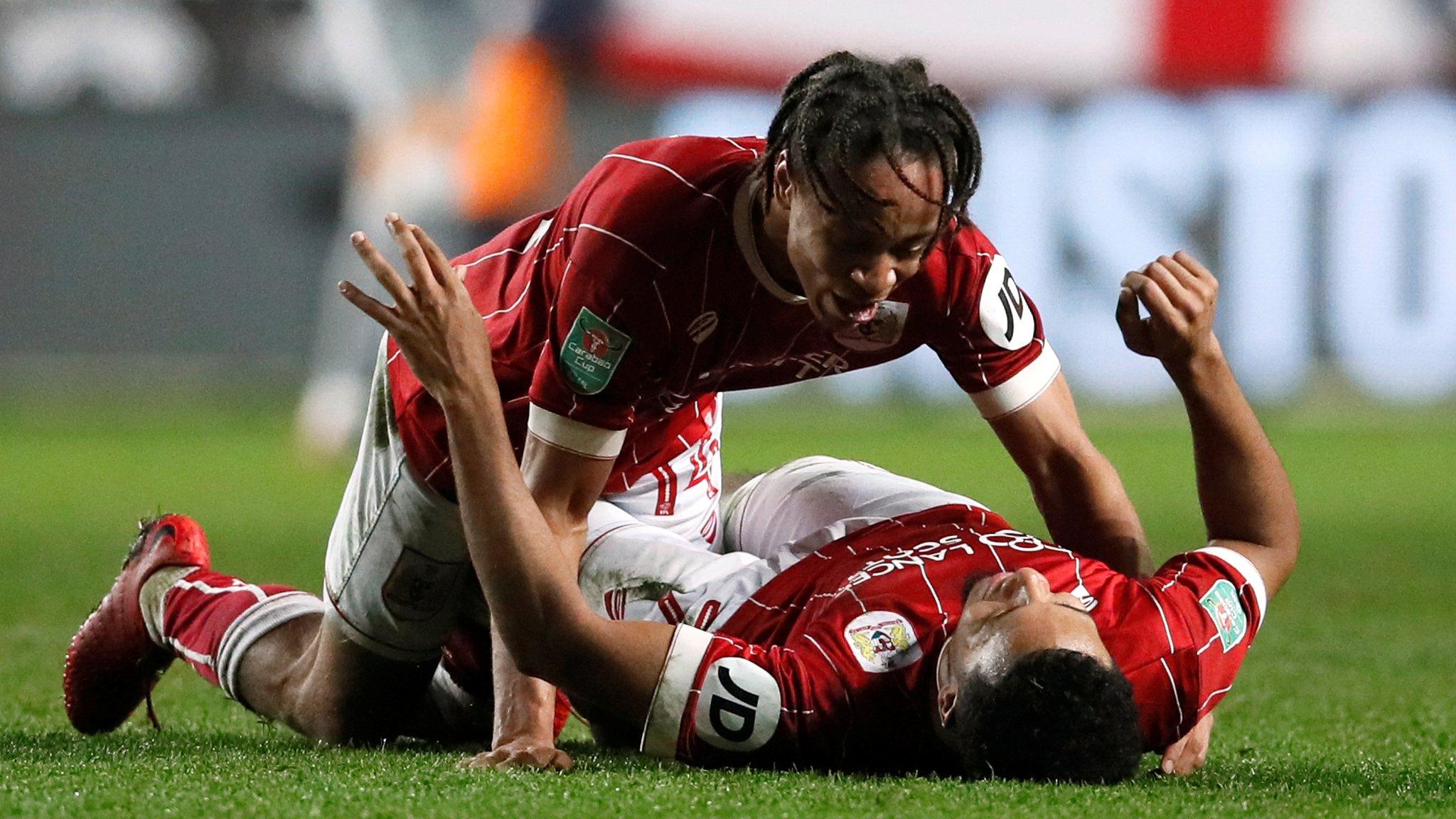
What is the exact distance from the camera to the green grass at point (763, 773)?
9.91 ft

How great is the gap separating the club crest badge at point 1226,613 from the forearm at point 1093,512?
435mm

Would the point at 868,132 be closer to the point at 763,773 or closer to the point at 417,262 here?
the point at 417,262

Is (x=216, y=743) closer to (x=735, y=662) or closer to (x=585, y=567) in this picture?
(x=585, y=567)

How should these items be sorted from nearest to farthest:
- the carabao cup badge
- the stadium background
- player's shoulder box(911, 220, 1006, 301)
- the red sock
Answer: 1. the carabao cup badge
2. player's shoulder box(911, 220, 1006, 301)
3. the red sock
4. the stadium background

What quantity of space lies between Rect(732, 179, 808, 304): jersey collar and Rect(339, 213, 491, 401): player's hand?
21.4 inches

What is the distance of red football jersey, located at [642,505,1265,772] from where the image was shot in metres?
3.16

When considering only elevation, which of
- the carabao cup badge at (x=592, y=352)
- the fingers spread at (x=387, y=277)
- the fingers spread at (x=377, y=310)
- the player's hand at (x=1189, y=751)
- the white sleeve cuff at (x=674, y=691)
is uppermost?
the fingers spread at (x=387, y=277)

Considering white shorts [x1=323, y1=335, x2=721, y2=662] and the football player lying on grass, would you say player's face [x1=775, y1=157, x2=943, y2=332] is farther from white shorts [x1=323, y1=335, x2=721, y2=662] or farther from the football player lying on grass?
white shorts [x1=323, y1=335, x2=721, y2=662]

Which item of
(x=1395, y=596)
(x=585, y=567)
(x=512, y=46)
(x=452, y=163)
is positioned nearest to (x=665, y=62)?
(x=512, y=46)

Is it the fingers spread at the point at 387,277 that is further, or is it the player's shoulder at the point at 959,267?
the player's shoulder at the point at 959,267

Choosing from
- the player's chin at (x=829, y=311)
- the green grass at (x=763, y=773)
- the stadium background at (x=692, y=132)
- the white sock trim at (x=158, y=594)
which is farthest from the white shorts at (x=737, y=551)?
the stadium background at (x=692, y=132)

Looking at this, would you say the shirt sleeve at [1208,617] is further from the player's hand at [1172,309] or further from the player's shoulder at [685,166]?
the player's shoulder at [685,166]

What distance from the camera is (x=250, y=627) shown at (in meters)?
4.23

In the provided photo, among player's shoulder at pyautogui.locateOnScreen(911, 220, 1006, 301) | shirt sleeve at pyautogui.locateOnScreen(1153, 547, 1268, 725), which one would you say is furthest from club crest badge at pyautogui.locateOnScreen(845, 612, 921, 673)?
player's shoulder at pyautogui.locateOnScreen(911, 220, 1006, 301)
